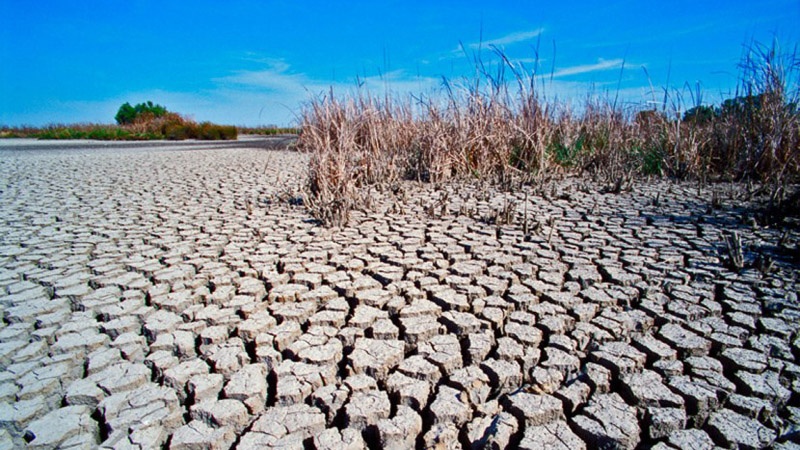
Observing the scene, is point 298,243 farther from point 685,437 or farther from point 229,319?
point 685,437

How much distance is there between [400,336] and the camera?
181cm

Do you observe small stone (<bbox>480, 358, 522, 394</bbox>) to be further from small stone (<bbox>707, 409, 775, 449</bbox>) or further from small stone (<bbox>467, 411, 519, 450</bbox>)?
small stone (<bbox>707, 409, 775, 449</bbox>)

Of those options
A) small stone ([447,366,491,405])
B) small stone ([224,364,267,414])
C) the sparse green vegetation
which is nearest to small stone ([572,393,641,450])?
small stone ([447,366,491,405])

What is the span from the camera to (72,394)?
148cm

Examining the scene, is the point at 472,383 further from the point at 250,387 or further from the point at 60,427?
the point at 60,427

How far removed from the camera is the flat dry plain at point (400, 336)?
4.38 ft

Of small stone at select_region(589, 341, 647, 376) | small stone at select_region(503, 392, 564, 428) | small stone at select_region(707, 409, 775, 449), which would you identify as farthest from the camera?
small stone at select_region(589, 341, 647, 376)

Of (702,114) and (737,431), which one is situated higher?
(702,114)

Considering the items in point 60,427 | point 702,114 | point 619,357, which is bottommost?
→ point 60,427

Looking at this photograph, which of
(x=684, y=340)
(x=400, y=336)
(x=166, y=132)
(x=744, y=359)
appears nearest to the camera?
(x=744, y=359)

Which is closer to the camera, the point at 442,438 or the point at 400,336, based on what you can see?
the point at 442,438

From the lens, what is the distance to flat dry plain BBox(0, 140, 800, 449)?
52.5 inches

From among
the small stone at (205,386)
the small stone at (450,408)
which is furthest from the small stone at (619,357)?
the small stone at (205,386)

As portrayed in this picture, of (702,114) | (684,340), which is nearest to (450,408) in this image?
(684,340)
